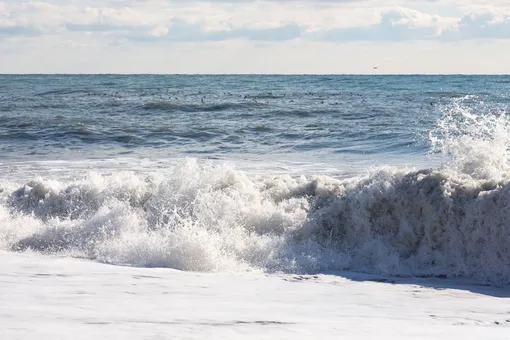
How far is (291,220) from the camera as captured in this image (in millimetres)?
9055

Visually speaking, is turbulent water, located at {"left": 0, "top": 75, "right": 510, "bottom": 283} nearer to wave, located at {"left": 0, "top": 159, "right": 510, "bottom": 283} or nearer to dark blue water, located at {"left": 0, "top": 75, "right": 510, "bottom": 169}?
wave, located at {"left": 0, "top": 159, "right": 510, "bottom": 283}

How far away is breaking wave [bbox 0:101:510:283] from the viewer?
317 inches

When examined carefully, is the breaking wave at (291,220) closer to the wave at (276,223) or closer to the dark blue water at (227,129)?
the wave at (276,223)

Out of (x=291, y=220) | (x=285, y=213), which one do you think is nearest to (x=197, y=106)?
(x=285, y=213)

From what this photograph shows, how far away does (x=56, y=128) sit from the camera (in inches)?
888

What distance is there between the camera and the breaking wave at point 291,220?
26.4 feet

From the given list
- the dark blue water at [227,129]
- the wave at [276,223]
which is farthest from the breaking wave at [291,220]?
the dark blue water at [227,129]

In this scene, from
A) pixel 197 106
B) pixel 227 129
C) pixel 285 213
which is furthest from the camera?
pixel 197 106

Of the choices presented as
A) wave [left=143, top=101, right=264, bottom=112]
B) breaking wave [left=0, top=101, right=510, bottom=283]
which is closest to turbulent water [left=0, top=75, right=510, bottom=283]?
breaking wave [left=0, top=101, right=510, bottom=283]

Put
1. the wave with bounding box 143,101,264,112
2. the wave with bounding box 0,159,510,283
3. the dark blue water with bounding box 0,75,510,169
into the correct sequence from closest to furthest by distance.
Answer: the wave with bounding box 0,159,510,283 → the dark blue water with bounding box 0,75,510,169 → the wave with bounding box 143,101,264,112

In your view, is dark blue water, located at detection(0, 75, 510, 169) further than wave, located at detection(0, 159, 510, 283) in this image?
Yes

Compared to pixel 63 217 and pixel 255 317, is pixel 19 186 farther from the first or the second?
pixel 255 317

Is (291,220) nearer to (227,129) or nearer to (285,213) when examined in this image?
(285,213)

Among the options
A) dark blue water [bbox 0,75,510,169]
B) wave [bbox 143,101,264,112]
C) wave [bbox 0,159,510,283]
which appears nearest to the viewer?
wave [bbox 0,159,510,283]
